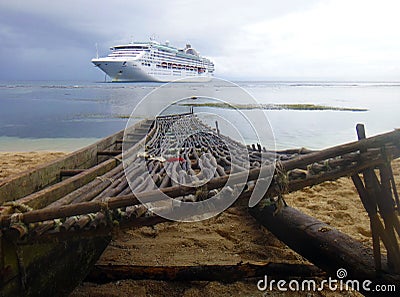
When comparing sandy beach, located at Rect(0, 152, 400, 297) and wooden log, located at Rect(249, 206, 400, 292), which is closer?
wooden log, located at Rect(249, 206, 400, 292)

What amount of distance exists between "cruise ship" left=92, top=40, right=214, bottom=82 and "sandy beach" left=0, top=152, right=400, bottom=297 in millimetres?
26232

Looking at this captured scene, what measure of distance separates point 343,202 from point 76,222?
2554 millimetres

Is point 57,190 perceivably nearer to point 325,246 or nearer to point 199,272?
point 199,272

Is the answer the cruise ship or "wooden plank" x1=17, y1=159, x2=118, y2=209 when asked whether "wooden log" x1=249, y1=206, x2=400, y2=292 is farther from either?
the cruise ship

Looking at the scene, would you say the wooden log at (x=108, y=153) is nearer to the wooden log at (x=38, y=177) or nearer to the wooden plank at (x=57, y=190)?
the wooden log at (x=38, y=177)

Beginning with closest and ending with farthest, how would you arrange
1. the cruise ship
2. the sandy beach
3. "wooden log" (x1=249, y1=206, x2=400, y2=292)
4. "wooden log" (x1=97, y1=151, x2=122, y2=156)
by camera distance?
"wooden log" (x1=249, y1=206, x2=400, y2=292) → the sandy beach → "wooden log" (x1=97, y1=151, x2=122, y2=156) → the cruise ship

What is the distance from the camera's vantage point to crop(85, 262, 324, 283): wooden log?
172 cm

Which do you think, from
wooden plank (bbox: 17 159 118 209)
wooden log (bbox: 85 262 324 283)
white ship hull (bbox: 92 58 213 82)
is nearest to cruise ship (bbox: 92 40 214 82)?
white ship hull (bbox: 92 58 213 82)

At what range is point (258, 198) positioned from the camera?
1.50 meters

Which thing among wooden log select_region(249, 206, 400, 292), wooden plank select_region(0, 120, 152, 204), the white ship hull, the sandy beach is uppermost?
the white ship hull

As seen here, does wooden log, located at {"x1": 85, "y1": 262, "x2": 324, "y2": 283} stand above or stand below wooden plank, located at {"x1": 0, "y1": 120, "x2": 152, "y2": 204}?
below

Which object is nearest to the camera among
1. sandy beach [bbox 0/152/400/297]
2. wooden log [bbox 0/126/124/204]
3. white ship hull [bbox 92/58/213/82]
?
sandy beach [bbox 0/152/400/297]

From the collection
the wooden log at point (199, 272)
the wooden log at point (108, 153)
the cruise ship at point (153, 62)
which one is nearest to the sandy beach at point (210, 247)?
the wooden log at point (199, 272)

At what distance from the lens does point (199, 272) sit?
175cm
